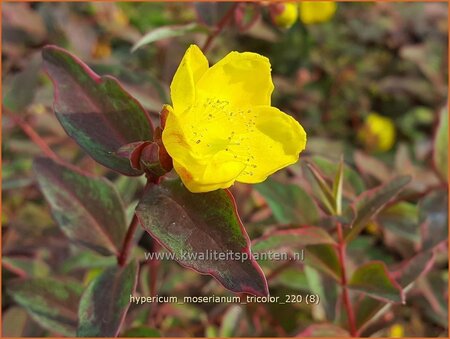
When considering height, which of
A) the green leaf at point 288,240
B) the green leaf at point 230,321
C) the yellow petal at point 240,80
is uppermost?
the yellow petal at point 240,80

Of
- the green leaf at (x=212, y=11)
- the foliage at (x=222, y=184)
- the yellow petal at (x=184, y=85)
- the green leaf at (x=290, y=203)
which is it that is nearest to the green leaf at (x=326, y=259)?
the foliage at (x=222, y=184)

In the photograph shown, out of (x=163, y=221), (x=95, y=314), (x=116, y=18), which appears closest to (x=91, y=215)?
(x=95, y=314)

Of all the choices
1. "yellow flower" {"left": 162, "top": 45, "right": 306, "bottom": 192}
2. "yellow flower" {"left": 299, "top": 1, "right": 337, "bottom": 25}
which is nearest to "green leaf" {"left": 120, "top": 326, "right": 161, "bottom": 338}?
"yellow flower" {"left": 162, "top": 45, "right": 306, "bottom": 192}

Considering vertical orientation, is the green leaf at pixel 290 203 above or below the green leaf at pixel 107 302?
below

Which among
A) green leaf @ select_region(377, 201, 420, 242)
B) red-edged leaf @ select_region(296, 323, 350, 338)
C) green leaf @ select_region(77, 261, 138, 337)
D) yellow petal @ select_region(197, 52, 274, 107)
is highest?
yellow petal @ select_region(197, 52, 274, 107)

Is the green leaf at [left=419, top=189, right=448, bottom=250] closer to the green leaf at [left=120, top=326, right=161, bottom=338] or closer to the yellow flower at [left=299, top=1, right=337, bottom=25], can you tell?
the green leaf at [left=120, top=326, right=161, bottom=338]

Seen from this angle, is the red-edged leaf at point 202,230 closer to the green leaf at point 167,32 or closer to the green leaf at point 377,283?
the green leaf at point 377,283

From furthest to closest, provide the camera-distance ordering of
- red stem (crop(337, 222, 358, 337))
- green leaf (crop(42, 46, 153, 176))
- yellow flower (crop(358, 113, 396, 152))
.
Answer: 1. yellow flower (crop(358, 113, 396, 152))
2. red stem (crop(337, 222, 358, 337))
3. green leaf (crop(42, 46, 153, 176))

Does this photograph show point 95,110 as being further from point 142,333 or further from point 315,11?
point 315,11
